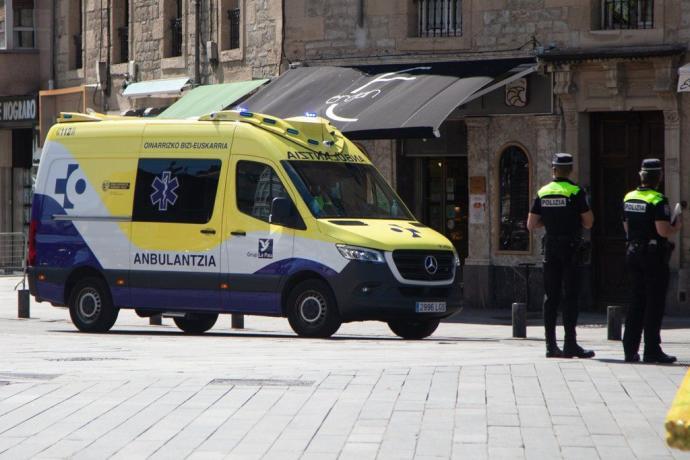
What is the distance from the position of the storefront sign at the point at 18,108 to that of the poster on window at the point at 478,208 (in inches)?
524

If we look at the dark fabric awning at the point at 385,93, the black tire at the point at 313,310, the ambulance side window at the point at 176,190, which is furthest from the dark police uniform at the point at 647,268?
the dark fabric awning at the point at 385,93

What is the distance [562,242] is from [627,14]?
1051 centimetres

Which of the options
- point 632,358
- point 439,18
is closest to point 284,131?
point 632,358

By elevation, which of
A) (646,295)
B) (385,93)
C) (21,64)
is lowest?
(646,295)

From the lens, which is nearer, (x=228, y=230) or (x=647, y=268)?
(x=647, y=268)

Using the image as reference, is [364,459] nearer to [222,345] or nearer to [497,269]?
[222,345]

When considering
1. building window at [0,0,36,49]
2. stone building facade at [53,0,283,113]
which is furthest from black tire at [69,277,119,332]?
building window at [0,0,36,49]

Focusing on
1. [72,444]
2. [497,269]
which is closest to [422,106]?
[497,269]

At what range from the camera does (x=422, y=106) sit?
22.5 meters

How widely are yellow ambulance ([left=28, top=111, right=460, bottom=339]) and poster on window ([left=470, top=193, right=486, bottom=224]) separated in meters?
6.24

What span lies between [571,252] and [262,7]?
1479 centimetres

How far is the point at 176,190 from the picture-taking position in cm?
1817

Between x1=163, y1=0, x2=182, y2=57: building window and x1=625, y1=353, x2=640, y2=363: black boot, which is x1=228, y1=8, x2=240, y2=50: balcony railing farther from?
x1=625, y1=353, x2=640, y2=363: black boot

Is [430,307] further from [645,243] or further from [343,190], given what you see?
[645,243]
